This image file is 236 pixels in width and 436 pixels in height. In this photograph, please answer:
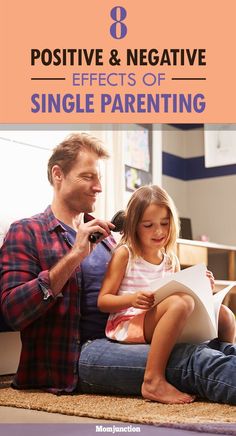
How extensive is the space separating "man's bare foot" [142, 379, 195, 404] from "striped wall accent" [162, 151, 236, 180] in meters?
2.85

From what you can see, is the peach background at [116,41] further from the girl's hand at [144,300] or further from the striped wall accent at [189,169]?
the striped wall accent at [189,169]

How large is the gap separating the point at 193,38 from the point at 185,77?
9 centimetres

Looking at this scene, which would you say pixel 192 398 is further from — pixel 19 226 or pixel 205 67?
pixel 205 67

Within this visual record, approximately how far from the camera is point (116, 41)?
4.08ft

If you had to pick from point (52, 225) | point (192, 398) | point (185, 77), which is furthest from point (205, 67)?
point (192, 398)

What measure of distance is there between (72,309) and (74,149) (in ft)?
1.35

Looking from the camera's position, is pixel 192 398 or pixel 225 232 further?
pixel 225 232

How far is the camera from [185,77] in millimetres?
1263

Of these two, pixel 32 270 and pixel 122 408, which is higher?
pixel 32 270

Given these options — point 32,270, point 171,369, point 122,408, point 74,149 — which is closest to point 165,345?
point 171,369

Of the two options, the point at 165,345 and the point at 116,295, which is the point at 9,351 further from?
the point at 165,345

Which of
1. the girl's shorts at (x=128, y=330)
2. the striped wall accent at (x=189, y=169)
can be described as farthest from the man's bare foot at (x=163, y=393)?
the striped wall accent at (x=189, y=169)

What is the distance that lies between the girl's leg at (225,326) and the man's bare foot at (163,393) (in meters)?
0.24

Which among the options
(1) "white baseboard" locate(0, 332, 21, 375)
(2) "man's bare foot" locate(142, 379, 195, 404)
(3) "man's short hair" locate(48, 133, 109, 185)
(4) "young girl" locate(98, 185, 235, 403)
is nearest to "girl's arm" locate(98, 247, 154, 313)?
(4) "young girl" locate(98, 185, 235, 403)
